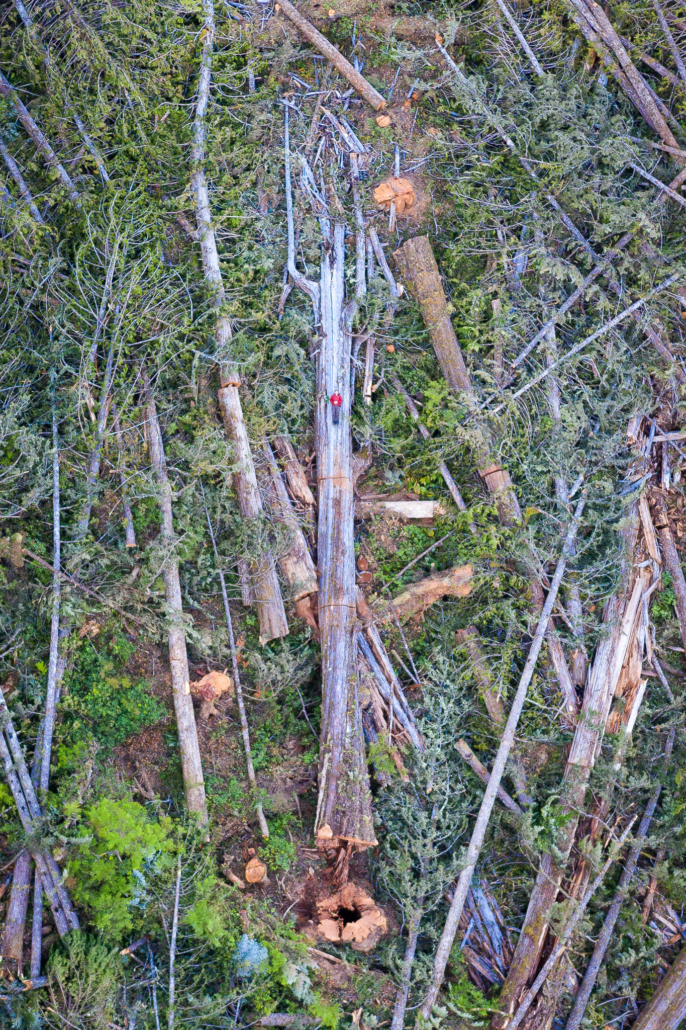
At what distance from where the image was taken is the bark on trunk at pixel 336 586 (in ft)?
21.9

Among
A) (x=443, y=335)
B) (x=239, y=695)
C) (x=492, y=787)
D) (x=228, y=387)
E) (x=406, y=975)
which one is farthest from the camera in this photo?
(x=443, y=335)

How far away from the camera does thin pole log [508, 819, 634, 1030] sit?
6.64 m

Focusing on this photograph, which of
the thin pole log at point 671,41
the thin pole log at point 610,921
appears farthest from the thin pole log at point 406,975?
the thin pole log at point 671,41

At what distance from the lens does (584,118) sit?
25.9 feet

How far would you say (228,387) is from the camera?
283 inches

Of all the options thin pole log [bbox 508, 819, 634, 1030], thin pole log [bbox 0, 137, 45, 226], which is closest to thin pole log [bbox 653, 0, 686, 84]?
thin pole log [bbox 0, 137, 45, 226]

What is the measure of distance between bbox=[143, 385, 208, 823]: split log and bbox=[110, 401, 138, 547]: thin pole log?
26 cm

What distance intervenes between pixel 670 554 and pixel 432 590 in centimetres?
239

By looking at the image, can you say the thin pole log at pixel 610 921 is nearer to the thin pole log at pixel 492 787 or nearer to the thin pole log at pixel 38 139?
the thin pole log at pixel 492 787

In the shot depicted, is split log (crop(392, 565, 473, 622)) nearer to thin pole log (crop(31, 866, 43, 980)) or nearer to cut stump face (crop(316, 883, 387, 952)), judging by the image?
cut stump face (crop(316, 883, 387, 952))

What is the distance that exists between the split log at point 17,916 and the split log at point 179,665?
1.28m

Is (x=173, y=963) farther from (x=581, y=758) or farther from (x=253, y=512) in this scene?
(x=581, y=758)

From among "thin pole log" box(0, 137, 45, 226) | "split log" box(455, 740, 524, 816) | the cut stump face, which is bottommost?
the cut stump face

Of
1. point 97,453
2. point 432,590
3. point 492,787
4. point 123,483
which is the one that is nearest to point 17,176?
point 97,453
